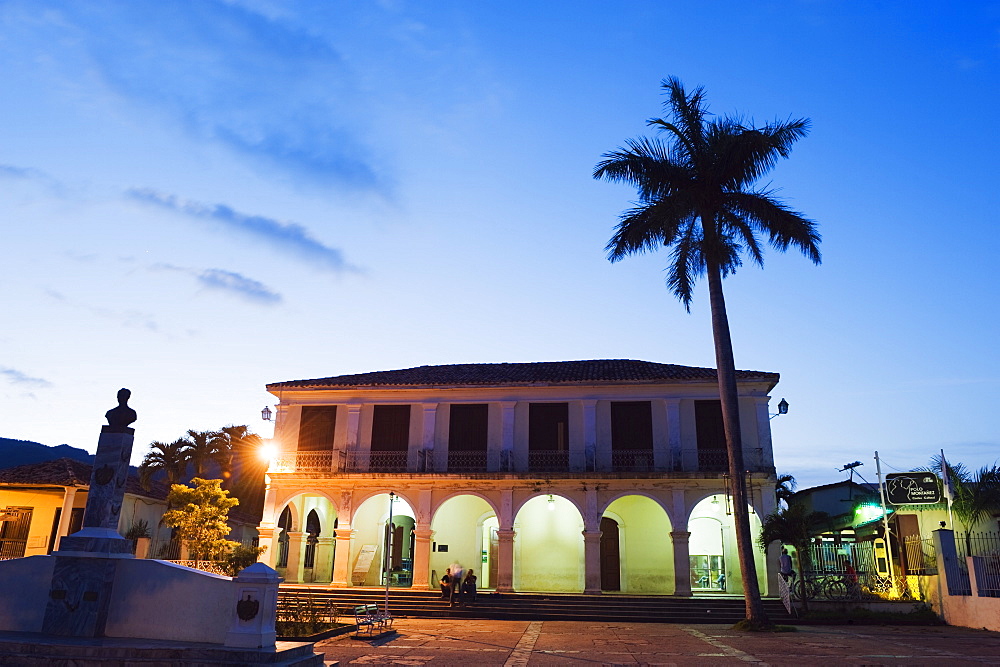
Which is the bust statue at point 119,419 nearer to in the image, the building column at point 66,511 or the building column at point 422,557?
the building column at point 422,557

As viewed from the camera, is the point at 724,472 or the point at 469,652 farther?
the point at 724,472

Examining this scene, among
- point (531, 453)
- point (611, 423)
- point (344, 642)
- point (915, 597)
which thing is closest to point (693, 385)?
point (611, 423)

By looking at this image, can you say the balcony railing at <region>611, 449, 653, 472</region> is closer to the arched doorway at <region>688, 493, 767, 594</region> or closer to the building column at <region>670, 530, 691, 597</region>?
the arched doorway at <region>688, 493, 767, 594</region>

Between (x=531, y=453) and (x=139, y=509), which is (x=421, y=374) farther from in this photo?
(x=139, y=509)

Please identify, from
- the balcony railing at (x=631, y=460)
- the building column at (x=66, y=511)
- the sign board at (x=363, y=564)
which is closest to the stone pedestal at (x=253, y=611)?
the balcony railing at (x=631, y=460)

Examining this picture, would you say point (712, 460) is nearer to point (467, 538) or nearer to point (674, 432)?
point (674, 432)

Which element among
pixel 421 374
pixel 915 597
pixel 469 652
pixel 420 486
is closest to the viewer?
pixel 469 652

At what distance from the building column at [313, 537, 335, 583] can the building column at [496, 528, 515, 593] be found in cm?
605

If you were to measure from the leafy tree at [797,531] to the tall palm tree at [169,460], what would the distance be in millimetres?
22235

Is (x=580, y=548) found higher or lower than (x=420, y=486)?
lower

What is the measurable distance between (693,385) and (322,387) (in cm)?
1156

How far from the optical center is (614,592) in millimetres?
21391

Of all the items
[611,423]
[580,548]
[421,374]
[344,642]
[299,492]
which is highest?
[421,374]

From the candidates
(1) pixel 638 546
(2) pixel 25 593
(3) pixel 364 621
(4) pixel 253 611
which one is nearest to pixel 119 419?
(2) pixel 25 593
